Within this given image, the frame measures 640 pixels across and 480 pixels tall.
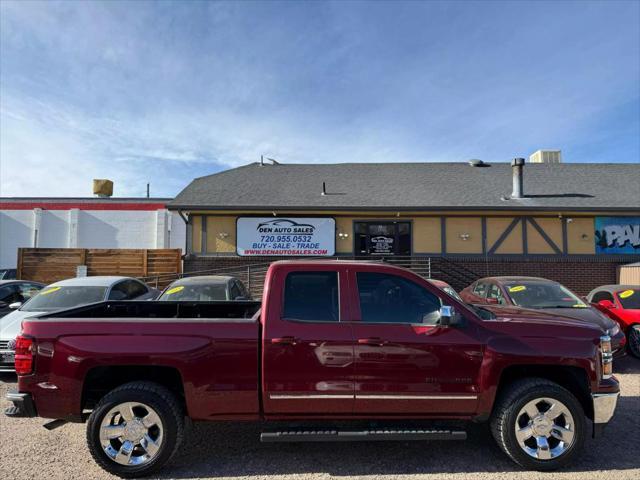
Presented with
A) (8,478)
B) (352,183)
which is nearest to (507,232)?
(352,183)

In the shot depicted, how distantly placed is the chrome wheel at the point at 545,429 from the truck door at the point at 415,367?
0.48 meters

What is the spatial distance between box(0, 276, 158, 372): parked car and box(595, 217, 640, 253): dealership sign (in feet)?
49.0

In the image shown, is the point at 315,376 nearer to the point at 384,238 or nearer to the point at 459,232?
the point at 384,238

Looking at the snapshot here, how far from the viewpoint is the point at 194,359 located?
3.52 metres

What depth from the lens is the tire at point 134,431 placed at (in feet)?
11.4

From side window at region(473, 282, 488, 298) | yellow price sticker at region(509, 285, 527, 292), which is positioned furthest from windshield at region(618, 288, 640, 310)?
side window at region(473, 282, 488, 298)

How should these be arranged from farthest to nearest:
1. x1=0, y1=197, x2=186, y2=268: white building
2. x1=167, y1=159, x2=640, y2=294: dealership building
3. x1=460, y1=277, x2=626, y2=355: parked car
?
x1=0, y1=197, x2=186, y2=268: white building → x1=167, y1=159, x2=640, y2=294: dealership building → x1=460, y1=277, x2=626, y2=355: parked car

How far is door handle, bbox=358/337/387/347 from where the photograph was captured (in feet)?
11.8

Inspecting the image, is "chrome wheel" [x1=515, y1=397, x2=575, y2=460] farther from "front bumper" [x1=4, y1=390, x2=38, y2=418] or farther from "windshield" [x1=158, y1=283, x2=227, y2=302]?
"windshield" [x1=158, y1=283, x2=227, y2=302]

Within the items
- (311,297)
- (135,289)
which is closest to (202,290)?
(135,289)

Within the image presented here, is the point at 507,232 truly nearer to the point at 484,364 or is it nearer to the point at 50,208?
the point at 484,364

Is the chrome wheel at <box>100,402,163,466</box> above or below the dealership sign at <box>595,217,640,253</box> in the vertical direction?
below

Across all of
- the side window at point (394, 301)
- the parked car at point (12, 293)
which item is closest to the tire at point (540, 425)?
the side window at point (394, 301)

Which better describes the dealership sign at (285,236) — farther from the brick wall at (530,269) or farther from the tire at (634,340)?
the tire at (634,340)
